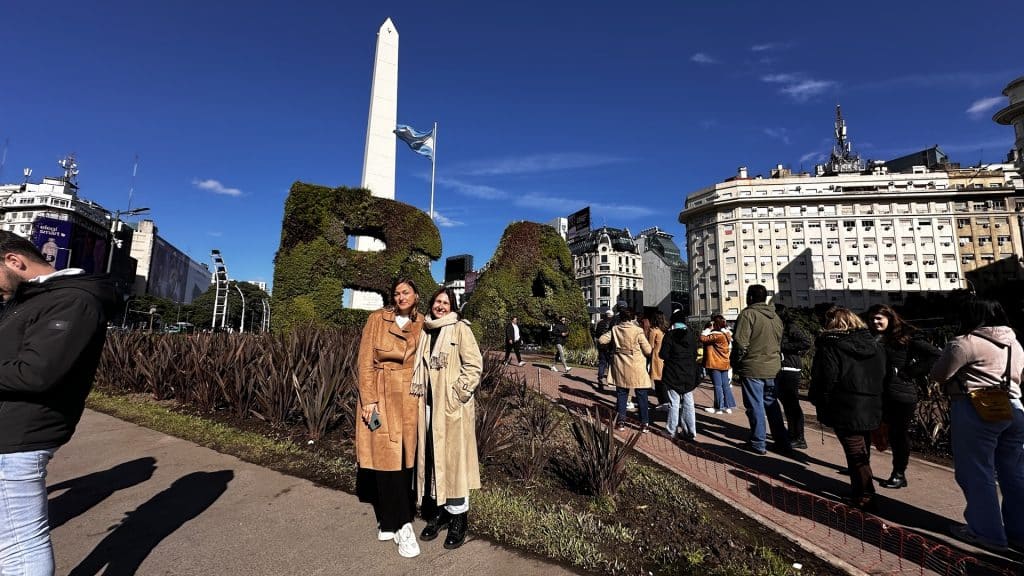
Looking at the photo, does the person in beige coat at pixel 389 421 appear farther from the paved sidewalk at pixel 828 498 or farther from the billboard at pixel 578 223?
the billboard at pixel 578 223

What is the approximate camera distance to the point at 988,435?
117 inches

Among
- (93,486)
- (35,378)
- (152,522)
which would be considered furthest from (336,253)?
(35,378)

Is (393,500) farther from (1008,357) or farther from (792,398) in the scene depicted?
(792,398)

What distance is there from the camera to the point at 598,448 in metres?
3.67

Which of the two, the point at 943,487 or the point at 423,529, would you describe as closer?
the point at 423,529

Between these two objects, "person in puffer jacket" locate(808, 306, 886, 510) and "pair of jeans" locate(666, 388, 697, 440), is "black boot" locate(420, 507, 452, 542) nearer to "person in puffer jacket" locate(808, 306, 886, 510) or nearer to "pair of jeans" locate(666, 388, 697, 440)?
"person in puffer jacket" locate(808, 306, 886, 510)

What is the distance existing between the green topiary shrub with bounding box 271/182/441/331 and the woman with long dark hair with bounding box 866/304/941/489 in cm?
1182

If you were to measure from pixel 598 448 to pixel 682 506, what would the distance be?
74 centimetres

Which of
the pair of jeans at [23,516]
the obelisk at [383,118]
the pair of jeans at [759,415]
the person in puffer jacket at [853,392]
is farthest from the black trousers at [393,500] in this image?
the obelisk at [383,118]

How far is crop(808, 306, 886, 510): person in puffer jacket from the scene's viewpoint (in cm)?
348

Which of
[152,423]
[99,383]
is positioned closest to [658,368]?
[152,423]

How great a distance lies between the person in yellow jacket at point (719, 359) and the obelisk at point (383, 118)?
15.6 metres

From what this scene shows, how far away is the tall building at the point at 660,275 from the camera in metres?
88.8

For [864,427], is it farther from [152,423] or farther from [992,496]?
[152,423]
